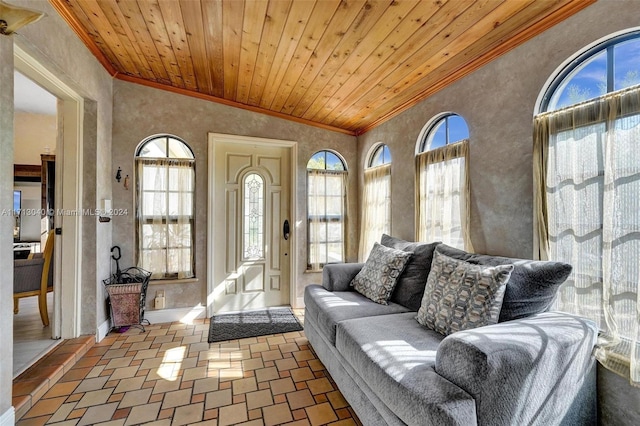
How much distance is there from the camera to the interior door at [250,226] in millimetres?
3475

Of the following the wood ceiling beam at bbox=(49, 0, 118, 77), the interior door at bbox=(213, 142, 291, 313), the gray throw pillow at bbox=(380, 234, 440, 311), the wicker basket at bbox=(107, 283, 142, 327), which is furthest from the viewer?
the interior door at bbox=(213, 142, 291, 313)

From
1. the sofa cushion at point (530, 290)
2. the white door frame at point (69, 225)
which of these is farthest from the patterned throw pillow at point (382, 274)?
the white door frame at point (69, 225)

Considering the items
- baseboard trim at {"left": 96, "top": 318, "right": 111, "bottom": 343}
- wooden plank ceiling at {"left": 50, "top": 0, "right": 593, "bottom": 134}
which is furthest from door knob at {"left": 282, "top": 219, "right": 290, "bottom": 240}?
baseboard trim at {"left": 96, "top": 318, "right": 111, "bottom": 343}

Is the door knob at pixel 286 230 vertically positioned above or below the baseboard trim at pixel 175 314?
above

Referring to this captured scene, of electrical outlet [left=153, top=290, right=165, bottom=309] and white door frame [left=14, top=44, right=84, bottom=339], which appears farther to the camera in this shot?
electrical outlet [left=153, top=290, right=165, bottom=309]

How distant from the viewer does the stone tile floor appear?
5.61ft

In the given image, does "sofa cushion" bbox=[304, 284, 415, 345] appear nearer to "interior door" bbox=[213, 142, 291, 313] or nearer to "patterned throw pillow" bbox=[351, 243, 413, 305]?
"patterned throw pillow" bbox=[351, 243, 413, 305]

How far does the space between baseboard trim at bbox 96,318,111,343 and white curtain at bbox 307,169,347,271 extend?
2.24 m

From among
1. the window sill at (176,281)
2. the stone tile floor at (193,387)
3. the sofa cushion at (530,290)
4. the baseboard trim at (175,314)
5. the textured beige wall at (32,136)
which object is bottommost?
the stone tile floor at (193,387)

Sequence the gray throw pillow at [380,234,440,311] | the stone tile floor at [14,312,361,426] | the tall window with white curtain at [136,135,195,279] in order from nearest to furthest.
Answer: the stone tile floor at [14,312,361,426]
the gray throw pillow at [380,234,440,311]
the tall window with white curtain at [136,135,195,279]

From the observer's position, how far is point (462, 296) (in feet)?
5.37

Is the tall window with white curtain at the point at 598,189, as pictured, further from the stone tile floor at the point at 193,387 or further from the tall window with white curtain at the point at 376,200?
the tall window with white curtain at the point at 376,200

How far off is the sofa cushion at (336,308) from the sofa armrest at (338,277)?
0.10m

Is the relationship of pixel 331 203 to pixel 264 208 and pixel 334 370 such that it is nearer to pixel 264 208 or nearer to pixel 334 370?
pixel 264 208
